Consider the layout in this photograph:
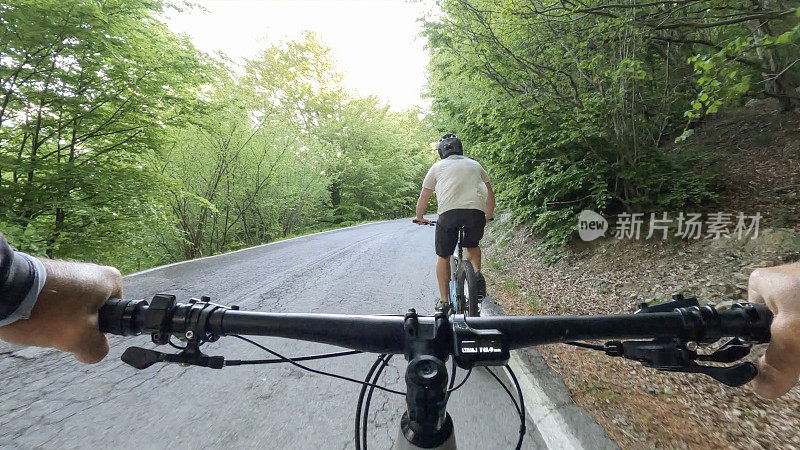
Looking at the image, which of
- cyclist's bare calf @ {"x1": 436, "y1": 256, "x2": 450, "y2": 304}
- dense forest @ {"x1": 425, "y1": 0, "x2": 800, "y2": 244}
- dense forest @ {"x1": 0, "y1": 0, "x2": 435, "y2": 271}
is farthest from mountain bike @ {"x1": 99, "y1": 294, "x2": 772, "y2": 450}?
dense forest @ {"x1": 0, "y1": 0, "x2": 435, "y2": 271}

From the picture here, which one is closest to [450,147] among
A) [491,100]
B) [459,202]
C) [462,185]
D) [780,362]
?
[462,185]

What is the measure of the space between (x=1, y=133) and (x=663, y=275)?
34.2 ft

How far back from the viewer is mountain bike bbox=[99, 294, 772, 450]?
2.48 feet

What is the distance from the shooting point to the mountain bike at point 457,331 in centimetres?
75

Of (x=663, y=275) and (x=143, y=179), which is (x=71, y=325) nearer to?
(x=663, y=275)

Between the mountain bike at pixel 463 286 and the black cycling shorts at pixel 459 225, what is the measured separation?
56 mm

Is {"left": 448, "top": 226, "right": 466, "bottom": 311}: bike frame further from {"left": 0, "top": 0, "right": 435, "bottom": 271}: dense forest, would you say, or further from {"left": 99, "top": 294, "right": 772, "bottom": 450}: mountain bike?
{"left": 0, "top": 0, "right": 435, "bottom": 271}: dense forest

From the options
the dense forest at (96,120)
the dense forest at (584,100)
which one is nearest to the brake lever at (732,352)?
the dense forest at (584,100)

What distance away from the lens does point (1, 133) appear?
5500 mm

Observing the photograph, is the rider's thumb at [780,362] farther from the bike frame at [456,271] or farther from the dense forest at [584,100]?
the dense forest at [584,100]

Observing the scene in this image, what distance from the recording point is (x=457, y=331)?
77cm

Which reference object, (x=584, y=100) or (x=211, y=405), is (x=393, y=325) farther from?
(x=584, y=100)

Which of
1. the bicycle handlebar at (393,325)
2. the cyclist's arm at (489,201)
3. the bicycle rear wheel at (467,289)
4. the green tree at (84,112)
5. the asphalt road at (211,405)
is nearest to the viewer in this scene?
the bicycle handlebar at (393,325)

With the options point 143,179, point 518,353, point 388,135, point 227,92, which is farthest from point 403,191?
point 518,353
